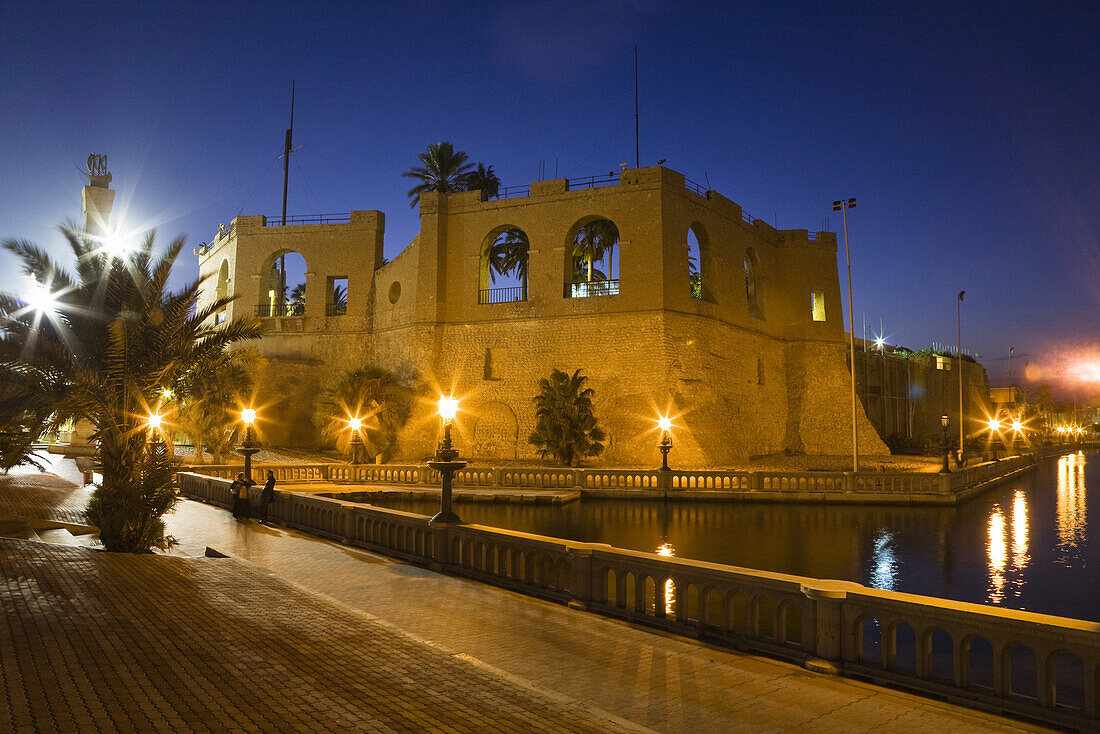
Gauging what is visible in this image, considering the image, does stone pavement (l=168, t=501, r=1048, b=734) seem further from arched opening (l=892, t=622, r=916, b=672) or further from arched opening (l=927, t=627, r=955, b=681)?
arched opening (l=927, t=627, r=955, b=681)

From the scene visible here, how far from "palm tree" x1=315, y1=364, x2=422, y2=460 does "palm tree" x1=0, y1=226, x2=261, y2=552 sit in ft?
59.6

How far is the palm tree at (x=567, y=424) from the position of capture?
90.3 ft

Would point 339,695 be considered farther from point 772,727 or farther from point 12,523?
point 12,523

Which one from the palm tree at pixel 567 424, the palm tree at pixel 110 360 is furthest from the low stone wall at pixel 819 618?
the palm tree at pixel 567 424

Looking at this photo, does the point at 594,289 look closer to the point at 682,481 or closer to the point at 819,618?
the point at 682,481

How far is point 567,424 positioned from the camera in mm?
27656

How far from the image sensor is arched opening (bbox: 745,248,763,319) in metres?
37.9

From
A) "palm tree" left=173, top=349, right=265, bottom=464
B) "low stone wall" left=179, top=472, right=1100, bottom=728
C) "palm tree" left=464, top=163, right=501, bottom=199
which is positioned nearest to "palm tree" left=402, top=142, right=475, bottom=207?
"palm tree" left=464, top=163, right=501, bottom=199

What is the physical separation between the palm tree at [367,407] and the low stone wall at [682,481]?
4.79m

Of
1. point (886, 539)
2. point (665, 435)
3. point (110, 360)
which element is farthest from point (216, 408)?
point (886, 539)

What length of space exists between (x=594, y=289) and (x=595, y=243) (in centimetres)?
970

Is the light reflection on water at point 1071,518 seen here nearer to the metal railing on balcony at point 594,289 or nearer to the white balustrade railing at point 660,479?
the white balustrade railing at point 660,479

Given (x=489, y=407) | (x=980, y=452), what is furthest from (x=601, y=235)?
(x=980, y=452)

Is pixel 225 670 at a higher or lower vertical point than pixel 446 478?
lower
